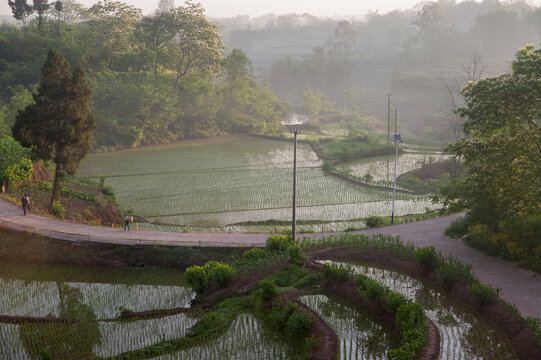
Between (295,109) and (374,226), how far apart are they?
69.2 metres

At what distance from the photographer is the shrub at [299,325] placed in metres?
14.8

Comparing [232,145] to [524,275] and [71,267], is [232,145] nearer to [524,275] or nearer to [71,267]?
[71,267]

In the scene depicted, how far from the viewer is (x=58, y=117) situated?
25859mm

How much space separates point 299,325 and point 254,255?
633cm

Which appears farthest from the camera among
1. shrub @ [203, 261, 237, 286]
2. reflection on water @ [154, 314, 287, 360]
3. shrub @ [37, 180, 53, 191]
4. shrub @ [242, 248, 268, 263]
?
shrub @ [37, 180, 53, 191]

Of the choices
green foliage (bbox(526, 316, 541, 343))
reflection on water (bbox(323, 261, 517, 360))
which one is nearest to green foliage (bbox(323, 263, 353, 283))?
reflection on water (bbox(323, 261, 517, 360))

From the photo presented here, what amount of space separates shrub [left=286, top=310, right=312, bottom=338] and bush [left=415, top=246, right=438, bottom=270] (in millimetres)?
6519

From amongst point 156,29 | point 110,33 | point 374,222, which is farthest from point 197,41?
point 374,222

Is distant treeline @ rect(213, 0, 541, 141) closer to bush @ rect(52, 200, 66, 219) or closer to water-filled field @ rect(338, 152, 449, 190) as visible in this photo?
water-filled field @ rect(338, 152, 449, 190)

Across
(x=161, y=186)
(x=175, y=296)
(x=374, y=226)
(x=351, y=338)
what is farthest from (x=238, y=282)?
(x=161, y=186)

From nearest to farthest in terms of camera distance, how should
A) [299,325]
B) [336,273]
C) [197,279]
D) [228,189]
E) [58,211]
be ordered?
[299,325] → [336,273] → [197,279] → [58,211] → [228,189]

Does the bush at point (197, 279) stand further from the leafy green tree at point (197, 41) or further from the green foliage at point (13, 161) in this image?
the leafy green tree at point (197, 41)

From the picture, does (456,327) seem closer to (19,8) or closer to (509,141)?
(509,141)

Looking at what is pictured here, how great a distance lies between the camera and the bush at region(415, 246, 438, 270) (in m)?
19.0
